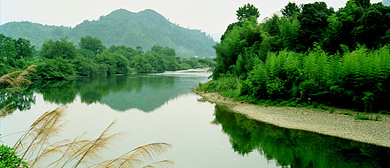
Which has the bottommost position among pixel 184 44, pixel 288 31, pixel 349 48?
pixel 349 48

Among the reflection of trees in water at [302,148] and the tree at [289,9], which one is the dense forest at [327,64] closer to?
the reflection of trees in water at [302,148]

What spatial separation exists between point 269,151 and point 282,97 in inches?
266

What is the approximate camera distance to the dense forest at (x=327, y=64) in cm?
1086

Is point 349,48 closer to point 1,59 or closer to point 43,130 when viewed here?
point 43,130

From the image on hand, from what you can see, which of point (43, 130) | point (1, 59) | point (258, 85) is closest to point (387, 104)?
point (258, 85)

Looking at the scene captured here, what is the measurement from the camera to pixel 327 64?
12258 mm

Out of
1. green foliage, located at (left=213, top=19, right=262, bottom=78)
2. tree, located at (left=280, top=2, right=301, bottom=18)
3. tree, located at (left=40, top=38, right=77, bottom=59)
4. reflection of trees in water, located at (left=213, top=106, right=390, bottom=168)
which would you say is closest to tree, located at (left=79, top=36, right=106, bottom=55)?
tree, located at (left=40, top=38, right=77, bottom=59)

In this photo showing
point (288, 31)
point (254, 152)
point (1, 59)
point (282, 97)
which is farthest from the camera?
point (1, 59)

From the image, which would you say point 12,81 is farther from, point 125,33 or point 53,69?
point 125,33

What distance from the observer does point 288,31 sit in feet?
57.6

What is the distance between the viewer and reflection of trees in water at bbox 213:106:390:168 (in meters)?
6.64

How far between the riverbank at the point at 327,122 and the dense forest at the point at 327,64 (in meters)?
0.95

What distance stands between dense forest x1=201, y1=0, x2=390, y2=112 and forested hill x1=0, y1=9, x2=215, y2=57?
104372 millimetres

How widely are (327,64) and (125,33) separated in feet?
457
